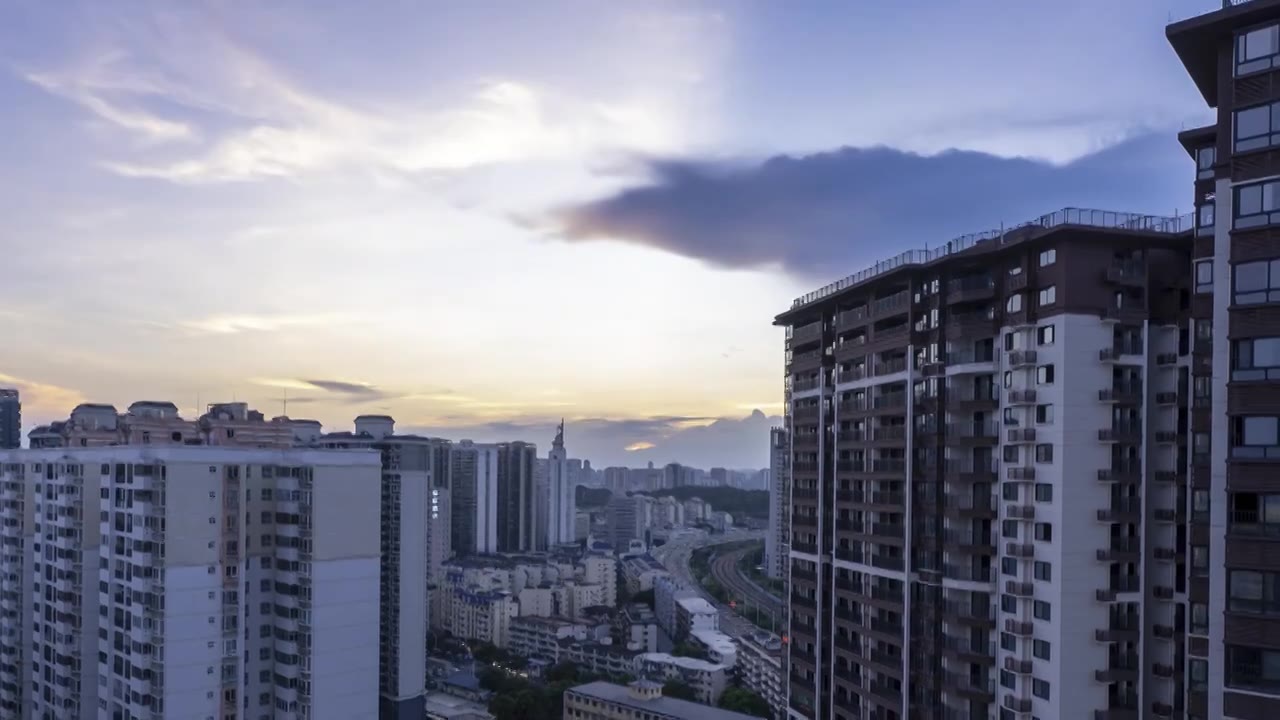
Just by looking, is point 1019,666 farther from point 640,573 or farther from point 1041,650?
point 640,573

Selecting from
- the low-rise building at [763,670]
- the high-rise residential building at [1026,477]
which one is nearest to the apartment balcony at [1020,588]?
the high-rise residential building at [1026,477]

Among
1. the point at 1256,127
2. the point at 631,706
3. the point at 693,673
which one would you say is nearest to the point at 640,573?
the point at 693,673

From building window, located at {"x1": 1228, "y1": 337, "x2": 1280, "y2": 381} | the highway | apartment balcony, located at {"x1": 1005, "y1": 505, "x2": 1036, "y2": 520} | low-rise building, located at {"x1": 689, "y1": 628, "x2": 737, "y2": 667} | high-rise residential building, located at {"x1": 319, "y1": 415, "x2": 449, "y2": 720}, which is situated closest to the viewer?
building window, located at {"x1": 1228, "y1": 337, "x2": 1280, "y2": 381}

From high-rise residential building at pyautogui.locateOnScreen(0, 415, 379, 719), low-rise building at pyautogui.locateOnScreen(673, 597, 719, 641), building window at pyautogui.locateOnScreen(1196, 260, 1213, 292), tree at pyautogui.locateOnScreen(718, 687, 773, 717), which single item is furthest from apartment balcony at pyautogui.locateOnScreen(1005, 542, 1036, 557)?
low-rise building at pyautogui.locateOnScreen(673, 597, 719, 641)

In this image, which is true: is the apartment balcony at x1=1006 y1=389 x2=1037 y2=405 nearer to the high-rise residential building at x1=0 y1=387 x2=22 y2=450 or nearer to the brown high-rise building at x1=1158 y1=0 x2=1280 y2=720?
the brown high-rise building at x1=1158 y1=0 x2=1280 y2=720

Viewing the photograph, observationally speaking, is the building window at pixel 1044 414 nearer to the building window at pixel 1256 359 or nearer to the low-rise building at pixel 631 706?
the building window at pixel 1256 359

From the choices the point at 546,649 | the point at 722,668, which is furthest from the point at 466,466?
the point at 722,668
